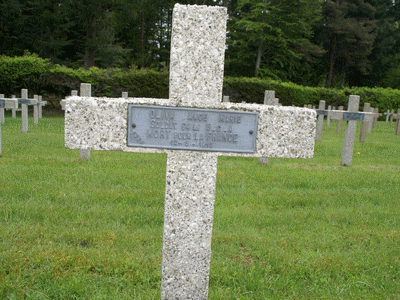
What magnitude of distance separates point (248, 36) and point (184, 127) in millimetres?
29509

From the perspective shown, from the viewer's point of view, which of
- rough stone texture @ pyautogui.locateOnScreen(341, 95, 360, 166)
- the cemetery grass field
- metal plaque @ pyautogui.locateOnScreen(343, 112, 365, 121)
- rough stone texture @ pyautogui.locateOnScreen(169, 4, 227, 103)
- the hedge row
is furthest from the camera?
the hedge row

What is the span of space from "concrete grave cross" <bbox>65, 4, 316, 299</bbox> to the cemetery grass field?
1.79 feet

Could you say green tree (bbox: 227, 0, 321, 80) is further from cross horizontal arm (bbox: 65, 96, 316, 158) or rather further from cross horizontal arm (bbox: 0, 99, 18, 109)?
cross horizontal arm (bbox: 65, 96, 316, 158)

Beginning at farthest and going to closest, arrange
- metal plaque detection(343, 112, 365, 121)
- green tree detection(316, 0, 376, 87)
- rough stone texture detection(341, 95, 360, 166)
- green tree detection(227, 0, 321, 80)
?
green tree detection(316, 0, 376, 87)
green tree detection(227, 0, 321, 80)
metal plaque detection(343, 112, 365, 121)
rough stone texture detection(341, 95, 360, 166)

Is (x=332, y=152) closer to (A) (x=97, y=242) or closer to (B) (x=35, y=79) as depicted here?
(A) (x=97, y=242)

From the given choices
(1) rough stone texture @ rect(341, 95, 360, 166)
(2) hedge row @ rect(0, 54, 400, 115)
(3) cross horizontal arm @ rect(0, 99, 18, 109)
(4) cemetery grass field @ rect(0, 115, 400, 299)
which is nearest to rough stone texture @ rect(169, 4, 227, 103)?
(4) cemetery grass field @ rect(0, 115, 400, 299)

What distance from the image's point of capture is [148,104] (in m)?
2.10

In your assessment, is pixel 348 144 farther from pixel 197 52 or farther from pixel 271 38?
pixel 271 38

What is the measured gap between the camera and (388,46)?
3738 centimetres

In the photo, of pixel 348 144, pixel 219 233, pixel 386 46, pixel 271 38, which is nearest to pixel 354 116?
pixel 348 144

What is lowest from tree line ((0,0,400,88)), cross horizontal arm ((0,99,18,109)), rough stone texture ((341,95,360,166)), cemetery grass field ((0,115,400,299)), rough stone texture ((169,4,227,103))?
cemetery grass field ((0,115,400,299))

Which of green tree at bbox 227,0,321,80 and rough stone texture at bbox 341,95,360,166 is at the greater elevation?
green tree at bbox 227,0,321,80

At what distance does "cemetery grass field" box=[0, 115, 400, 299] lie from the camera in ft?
8.77

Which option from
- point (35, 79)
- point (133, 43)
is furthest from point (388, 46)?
point (35, 79)
